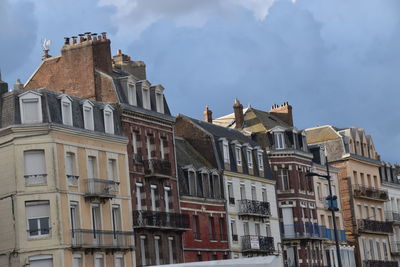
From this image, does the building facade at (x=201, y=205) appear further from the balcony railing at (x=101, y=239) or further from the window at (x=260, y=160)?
the balcony railing at (x=101, y=239)

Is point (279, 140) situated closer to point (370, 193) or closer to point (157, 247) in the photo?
point (370, 193)

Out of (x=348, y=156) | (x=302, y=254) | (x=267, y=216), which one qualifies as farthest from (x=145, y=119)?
(x=348, y=156)

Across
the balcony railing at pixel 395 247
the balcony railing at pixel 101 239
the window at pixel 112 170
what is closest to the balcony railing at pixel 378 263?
the balcony railing at pixel 395 247

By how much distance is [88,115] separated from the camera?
66125 mm

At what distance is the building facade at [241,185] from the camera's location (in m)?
81.6

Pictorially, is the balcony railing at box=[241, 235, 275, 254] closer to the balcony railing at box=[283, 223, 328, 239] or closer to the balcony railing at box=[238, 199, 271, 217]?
the balcony railing at box=[238, 199, 271, 217]

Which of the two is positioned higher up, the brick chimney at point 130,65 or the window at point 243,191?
the brick chimney at point 130,65

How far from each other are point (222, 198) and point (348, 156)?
2454cm

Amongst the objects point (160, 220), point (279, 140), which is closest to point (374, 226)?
point (279, 140)

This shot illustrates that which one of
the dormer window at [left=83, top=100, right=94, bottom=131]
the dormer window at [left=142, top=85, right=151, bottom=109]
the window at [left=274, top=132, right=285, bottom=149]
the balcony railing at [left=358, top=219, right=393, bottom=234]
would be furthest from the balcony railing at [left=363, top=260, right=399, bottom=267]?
the dormer window at [left=83, top=100, right=94, bottom=131]

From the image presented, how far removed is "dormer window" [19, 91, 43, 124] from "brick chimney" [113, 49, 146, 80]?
614 inches

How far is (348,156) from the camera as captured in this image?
10181 centimetres

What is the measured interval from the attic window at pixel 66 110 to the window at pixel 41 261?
7865mm

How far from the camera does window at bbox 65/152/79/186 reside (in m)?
63.5
